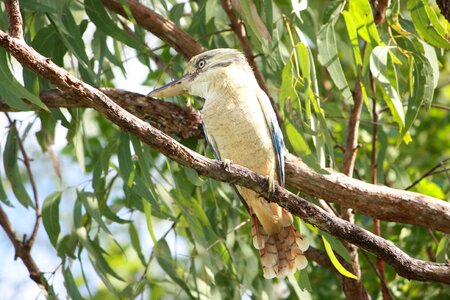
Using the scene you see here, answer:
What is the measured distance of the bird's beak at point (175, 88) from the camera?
3.74 m

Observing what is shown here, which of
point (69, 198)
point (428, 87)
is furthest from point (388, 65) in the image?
point (69, 198)

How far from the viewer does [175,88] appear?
379cm

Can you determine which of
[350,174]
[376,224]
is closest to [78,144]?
[350,174]

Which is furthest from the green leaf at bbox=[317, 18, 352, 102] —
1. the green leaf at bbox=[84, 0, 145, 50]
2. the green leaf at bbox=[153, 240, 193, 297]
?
the green leaf at bbox=[153, 240, 193, 297]

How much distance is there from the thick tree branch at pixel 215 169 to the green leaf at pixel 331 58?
0.63 metres

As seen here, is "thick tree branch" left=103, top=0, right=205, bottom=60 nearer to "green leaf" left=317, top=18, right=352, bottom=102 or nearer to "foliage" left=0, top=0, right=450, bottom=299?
"foliage" left=0, top=0, right=450, bottom=299

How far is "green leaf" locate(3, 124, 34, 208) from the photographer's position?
3.93 m

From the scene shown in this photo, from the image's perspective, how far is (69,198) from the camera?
22.5 feet

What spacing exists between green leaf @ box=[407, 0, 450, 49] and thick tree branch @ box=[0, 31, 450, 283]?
973 mm

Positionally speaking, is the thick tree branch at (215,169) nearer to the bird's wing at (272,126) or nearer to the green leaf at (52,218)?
the bird's wing at (272,126)

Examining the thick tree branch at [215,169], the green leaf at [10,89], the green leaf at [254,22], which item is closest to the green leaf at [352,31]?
the green leaf at [254,22]

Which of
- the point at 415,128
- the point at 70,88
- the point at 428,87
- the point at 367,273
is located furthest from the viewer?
the point at 415,128

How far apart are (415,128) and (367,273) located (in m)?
1.27

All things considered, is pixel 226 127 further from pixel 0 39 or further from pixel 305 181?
pixel 0 39
